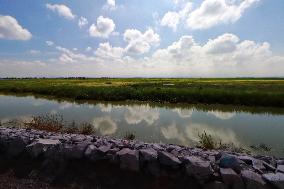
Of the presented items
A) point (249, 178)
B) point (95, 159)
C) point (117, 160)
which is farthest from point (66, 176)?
point (249, 178)

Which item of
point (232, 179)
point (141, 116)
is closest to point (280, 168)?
point (232, 179)

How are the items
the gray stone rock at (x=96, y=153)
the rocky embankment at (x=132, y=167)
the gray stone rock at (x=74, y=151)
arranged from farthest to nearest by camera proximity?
the gray stone rock at (x=74, y=151)
the gray stone rock at (x=96, y=153)
the rocky embankment at (x=132, y=167)

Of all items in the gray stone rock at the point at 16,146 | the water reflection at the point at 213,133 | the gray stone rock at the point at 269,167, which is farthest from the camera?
Answer: the water reflection at the point at 213,133

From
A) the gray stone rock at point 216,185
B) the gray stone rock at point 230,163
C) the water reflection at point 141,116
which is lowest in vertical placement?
the water reflection at point 141,116

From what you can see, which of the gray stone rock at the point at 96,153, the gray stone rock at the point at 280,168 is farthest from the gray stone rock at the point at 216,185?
the gray stone rock at the point at 96,153

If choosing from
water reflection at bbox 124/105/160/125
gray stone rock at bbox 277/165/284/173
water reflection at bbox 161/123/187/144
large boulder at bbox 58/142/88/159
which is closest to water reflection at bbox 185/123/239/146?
water reflection at bbox 161/123/187/144

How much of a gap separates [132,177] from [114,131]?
20.8 ft

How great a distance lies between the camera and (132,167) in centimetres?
516

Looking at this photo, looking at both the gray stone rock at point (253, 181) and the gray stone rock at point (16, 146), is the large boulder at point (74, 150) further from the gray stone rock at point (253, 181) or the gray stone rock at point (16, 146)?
the gray stone rock at point (253, 181)

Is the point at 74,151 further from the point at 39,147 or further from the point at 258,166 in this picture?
the point at 258,166

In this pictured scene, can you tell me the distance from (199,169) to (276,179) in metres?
1.10

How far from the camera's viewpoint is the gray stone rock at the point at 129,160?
16.9ft

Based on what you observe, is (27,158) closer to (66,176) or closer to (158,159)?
(66,176)

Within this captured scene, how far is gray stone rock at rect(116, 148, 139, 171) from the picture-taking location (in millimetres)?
5160
